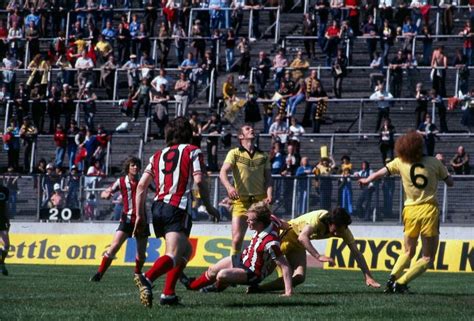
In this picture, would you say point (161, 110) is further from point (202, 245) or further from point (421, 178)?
point (421, 178)

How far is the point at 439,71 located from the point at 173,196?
22.7m

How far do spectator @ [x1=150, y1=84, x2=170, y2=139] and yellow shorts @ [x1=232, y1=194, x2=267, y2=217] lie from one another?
63.0 ft

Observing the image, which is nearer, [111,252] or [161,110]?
[111,252]

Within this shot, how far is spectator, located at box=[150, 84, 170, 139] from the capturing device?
36750 mm

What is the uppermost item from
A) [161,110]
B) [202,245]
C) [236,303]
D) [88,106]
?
[236,303]

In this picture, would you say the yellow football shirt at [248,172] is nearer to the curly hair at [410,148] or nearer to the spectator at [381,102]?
the curly hair at [410,148]

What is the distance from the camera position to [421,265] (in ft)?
51.8

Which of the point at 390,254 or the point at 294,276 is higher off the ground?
the point at 294,276

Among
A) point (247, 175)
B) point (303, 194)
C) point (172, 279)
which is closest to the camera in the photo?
point (172, 279)

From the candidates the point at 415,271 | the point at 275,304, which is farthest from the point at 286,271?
the point at 415,271

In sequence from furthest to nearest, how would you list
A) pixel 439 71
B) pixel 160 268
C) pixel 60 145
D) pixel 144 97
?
pixel 144 97 < pixel 60 145 < pixel 439 71 < pixel 160 268

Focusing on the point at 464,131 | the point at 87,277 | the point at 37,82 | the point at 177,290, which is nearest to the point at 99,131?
the point at 37,82

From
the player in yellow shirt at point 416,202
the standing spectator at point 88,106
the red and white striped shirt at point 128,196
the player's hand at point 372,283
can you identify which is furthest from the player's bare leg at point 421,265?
the standing spectator at point 88,106

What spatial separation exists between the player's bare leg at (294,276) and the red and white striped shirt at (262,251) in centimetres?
123
